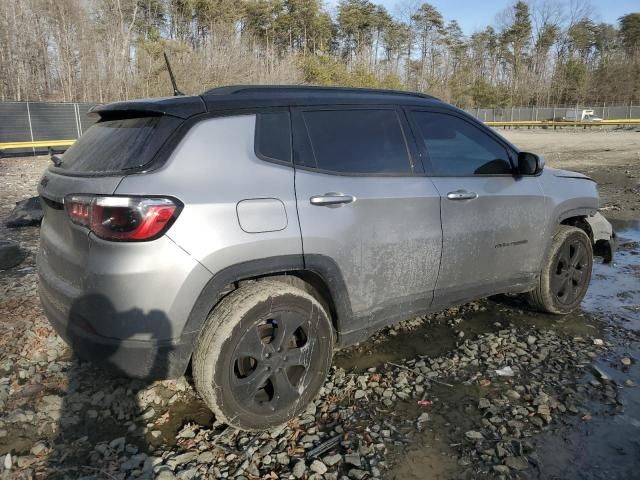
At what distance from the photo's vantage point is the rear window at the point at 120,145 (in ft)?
8.32

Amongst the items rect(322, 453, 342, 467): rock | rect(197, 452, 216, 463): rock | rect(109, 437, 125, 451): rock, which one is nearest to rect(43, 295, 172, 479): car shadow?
rect(109, 437, 125, 451): rock

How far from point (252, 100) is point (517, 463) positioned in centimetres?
236

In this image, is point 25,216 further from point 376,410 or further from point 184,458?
point 376,410

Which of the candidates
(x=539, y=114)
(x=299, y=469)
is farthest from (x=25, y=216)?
(x=539, y=114)

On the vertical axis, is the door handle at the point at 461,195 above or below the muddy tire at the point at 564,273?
above

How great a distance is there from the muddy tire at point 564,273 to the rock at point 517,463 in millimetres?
1935

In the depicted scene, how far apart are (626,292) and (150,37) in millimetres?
40160

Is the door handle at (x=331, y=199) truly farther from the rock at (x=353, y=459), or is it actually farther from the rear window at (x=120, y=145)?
the rock at (x=353, y=459)

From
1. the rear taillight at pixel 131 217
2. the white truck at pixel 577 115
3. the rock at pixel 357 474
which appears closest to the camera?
the rear taillight at pixel 131 217

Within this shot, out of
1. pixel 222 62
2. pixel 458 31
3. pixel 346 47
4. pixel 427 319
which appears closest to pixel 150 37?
pixel 222 62

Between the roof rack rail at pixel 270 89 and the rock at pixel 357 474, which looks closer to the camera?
the rock at pixel 357 474

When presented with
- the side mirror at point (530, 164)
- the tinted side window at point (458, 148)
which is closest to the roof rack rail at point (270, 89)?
the tinted side window at point (458, 148)

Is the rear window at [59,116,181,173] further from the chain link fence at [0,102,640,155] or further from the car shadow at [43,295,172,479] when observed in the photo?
the chain link fence at [0,102,640,155]

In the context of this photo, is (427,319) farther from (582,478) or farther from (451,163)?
(582,478)
